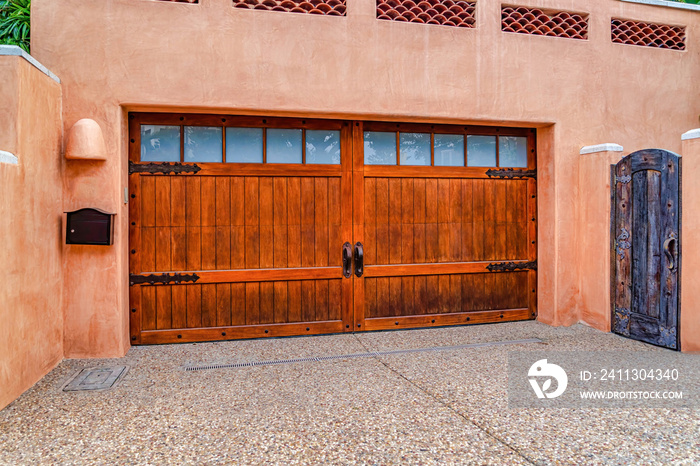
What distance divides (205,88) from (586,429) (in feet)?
12.5

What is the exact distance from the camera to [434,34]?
4.44m

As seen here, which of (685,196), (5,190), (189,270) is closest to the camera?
(5,190)

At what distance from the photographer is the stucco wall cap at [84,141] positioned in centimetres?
362

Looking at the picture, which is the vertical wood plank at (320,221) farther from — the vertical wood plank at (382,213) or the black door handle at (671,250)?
the black door handle at (671,250)

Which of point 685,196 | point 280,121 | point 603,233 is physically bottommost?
point 603,233

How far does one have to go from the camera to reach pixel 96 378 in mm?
3363

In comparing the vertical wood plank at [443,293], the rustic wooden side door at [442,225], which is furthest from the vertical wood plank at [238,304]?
the vertical wood plank at [443,293]

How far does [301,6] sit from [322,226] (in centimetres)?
210

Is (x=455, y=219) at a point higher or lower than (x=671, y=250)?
higher

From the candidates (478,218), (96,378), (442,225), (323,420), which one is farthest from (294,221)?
(323,420)

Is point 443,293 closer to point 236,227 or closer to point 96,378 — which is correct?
point 236,227

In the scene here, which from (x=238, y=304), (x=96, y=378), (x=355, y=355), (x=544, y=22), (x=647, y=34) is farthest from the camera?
(x=647, y=34)

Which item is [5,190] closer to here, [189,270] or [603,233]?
[189,270]

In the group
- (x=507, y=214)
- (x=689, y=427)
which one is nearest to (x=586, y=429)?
(x=689, y=427)
